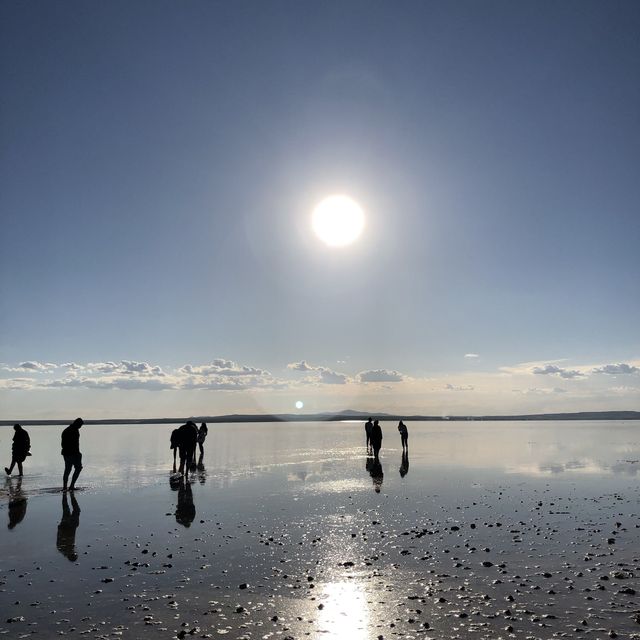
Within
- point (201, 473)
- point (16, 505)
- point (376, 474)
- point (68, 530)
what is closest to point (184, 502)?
point (68, 530)

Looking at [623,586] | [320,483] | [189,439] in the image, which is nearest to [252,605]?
[623,586]

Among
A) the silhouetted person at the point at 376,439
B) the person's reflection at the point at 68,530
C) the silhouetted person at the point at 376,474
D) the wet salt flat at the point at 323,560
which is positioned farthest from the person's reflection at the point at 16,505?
the silhouetted person at the point at 376,439

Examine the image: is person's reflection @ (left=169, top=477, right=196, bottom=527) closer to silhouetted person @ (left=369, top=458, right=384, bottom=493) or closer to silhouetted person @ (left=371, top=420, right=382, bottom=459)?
silhouetted person @ (left=369, top=458, right=384, bottom=493)

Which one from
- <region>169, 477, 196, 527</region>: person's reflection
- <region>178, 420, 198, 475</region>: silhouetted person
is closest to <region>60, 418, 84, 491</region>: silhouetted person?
<region>169, 477, 196, 527</region>: person's reflection

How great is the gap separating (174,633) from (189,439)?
1979 cm

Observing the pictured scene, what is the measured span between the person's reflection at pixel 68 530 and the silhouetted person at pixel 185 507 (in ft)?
9.80

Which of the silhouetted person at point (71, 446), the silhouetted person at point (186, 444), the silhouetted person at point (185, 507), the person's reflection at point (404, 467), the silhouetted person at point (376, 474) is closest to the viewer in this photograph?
the silhouetted person at point (185, 507)

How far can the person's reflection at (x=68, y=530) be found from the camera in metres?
12.2

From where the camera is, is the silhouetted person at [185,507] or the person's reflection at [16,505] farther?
the person's reflection at [16,505]

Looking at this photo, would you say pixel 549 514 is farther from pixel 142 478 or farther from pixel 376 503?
pixel 142 478

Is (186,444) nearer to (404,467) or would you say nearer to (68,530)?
(68,530)

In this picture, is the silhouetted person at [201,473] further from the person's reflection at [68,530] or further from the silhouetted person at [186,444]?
the person's reflection at [68,530]

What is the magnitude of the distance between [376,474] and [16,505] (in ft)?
53.6

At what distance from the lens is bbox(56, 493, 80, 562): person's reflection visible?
12.2 metres
